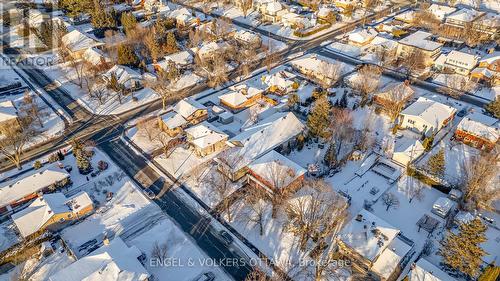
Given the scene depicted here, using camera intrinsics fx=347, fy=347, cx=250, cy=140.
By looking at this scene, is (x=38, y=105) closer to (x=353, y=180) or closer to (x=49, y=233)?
(x=49, y=233)

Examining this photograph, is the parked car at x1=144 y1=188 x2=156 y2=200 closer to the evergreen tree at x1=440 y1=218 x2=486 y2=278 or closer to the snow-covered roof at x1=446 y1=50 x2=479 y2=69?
the evergreen tree at x1=440 y1=218 x2=486 y2=278

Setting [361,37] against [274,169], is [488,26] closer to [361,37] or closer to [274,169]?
[361,37]

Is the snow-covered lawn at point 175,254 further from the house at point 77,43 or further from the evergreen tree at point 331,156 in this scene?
the house at point 77,43

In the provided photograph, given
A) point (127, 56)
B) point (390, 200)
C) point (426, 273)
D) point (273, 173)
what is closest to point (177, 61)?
point (127, 56)

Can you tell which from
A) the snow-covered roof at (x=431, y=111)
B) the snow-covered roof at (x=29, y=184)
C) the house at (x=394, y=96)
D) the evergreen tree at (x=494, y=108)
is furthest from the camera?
the house at (x=394, y=96)

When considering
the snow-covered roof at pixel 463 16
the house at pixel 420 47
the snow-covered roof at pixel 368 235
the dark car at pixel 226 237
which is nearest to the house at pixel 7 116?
the dark car at pixel 226 237

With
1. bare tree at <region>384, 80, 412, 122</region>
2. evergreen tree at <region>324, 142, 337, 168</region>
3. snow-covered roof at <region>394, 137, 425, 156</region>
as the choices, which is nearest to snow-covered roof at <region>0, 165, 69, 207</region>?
evergreen tree at <region>324, 142, 337, 168</region>

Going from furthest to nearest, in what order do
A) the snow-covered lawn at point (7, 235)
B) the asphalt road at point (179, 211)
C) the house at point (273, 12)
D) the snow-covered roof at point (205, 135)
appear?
the house at point (273, 12) < the snow-covered roof at point (205, 135) < the snow-covered lawn at point (7, 235) < the asphalt road at point (179, 211)
